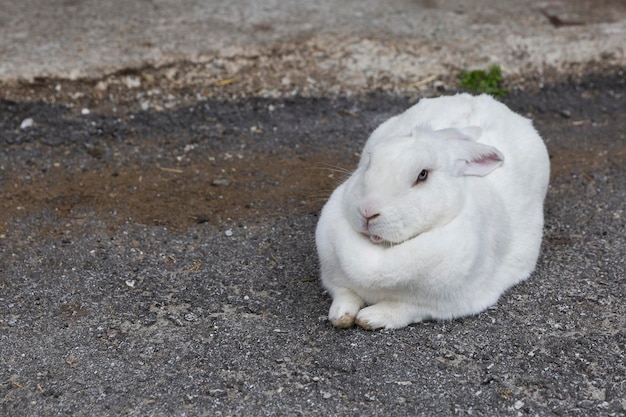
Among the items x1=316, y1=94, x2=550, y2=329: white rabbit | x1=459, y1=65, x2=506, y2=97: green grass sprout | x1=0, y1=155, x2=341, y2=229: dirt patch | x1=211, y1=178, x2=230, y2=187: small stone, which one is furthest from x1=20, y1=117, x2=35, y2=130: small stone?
x1=459, y1=65, x2=506, y2=97: green grass sprout

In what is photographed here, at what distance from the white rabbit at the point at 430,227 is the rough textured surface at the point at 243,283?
0.48 ft

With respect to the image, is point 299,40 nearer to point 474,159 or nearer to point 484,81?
point 484,81

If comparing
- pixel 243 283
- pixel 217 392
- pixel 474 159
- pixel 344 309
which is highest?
pixel 474 159

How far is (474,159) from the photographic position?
4.38m

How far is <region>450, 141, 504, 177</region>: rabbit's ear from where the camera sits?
431 cm

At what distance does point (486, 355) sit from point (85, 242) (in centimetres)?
251

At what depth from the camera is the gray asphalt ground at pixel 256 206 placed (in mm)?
4012

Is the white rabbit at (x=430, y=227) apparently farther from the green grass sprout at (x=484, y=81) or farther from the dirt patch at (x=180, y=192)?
the green grass sprout at (x=484, y=81)

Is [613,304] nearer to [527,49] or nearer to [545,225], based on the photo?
[545,225]

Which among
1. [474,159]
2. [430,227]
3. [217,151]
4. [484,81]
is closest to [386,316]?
[430,227]

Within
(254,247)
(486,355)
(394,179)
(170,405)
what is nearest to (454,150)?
(394,179)

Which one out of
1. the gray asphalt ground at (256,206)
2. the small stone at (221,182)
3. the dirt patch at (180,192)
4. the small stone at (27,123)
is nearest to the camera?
the gray asphalt ground at (256,206)

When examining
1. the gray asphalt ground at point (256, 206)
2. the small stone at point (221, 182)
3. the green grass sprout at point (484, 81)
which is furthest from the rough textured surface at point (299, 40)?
the small stone at point (221, 182)

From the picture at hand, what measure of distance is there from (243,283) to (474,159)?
1452 mm
